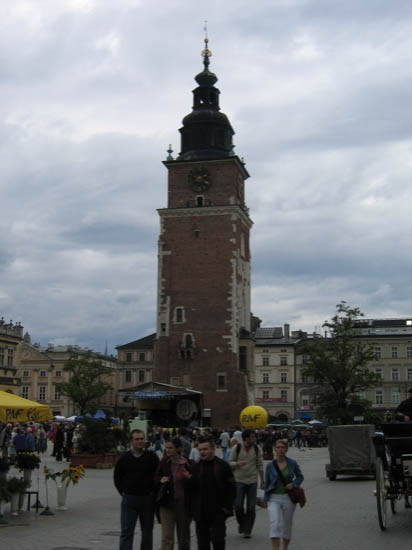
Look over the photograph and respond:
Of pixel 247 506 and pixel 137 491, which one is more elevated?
pixel 137 491

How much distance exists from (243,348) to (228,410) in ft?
18.7

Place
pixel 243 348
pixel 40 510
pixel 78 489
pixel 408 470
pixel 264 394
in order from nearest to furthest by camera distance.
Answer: pixel 408 470, pixel 40 510, pixel 78 489, pixel 243 348, pixel 264 394

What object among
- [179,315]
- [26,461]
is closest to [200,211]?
[179,315]

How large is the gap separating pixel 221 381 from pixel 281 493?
50.2 metres

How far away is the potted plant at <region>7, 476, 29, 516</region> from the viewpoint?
48.0ft

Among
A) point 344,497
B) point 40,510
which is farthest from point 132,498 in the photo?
point 344,497

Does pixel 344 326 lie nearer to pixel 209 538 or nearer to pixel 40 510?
pixel 40 510

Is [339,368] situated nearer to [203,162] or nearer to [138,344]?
[203,162]

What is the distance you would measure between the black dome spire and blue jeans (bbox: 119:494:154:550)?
57.1 metres

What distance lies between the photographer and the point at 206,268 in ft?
205

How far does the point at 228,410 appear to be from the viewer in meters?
59.2

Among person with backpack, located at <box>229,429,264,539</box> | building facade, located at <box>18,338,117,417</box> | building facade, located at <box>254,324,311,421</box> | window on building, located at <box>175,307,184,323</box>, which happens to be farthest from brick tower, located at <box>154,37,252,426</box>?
person with backpack, located at <box>229,429,264,539</box>

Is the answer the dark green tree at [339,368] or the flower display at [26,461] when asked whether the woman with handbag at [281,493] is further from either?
the dark green tree at [339,368]

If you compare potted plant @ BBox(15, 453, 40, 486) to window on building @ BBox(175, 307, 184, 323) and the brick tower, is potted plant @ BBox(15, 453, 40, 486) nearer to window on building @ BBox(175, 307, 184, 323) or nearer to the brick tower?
the brick tower
